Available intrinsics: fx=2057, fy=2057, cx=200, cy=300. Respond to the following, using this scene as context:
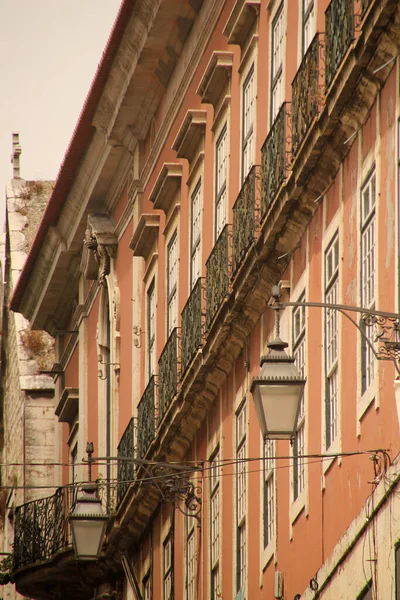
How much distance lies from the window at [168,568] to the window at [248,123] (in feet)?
17.4

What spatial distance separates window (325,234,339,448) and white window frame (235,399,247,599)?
3450 mm

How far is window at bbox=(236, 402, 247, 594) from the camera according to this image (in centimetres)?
1917

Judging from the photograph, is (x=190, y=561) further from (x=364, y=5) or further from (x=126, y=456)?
(x=364, y=5)

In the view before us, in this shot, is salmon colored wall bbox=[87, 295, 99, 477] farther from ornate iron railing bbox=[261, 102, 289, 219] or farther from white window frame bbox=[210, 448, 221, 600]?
ornate iron railing bbox=[261, 102, 289, 219]

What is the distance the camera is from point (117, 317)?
90.1ft

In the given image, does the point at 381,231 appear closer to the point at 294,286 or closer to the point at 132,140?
the point at 294,286

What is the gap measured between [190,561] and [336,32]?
8.15 metres

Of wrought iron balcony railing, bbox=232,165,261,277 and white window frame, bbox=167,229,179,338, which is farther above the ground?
white window frame, bbox=167,229,179,338

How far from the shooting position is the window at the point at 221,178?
20.9 metres

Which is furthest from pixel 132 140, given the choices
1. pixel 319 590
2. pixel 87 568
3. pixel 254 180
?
pixel 319 590

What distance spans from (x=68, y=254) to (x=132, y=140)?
4915 mm

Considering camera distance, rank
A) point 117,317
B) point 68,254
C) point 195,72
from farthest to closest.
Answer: point 68,254 → point 117,317 → point 195,72

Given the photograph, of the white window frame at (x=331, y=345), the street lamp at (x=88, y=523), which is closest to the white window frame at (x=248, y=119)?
the white window frame at (x=331, y=345)

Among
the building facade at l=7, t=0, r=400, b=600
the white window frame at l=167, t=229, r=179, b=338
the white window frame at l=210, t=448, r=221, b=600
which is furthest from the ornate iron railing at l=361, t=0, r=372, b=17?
the white window frame at l=167, t=229, r=179, b=338
